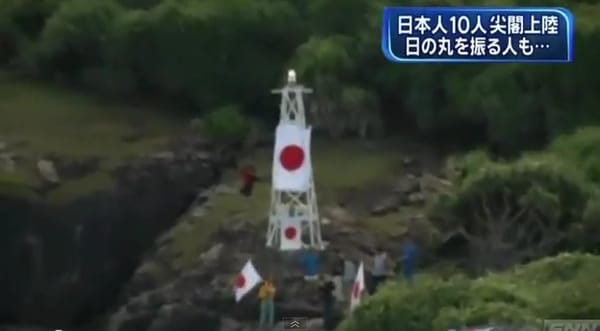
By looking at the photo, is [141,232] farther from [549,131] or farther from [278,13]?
[549,131]

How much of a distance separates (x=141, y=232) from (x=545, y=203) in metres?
4.96

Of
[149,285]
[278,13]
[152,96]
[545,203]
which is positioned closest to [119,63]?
[152,96]

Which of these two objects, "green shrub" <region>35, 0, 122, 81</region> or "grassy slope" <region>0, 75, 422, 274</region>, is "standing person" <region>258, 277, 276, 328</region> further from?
"green shrub" <region>35, 0, 122, 81</region>

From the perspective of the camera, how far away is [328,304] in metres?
13.1

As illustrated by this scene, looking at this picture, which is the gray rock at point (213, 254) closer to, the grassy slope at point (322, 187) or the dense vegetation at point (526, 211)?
the grassy slope at point (322, 187)

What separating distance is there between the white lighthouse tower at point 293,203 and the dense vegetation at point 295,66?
104 inches

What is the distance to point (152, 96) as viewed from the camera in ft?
60.3

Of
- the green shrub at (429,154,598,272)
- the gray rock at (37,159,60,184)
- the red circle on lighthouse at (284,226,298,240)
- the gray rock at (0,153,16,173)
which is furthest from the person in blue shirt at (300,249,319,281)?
the gray rock at (0,153,16,173)

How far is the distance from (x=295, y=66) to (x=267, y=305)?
4.31 m

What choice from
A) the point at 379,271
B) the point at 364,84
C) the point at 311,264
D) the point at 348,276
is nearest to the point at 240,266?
the point at 311,264

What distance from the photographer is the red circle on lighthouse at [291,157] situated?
13703mm

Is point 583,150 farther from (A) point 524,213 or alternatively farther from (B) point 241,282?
(B) point 241,282

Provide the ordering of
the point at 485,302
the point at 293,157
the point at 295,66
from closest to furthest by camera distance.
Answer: the point at 485,302 → the point at 293,157 → the point at 295,66

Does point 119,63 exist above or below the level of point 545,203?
above
